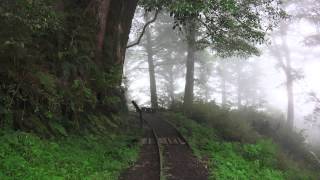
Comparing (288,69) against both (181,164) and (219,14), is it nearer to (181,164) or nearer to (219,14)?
(219,14)

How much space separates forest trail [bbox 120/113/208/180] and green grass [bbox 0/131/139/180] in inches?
17.0

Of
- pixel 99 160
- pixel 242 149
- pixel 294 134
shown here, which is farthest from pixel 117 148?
pixel 294 134

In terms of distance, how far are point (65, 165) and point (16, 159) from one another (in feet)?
4.77

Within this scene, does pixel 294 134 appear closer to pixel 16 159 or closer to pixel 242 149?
pixel 242 149

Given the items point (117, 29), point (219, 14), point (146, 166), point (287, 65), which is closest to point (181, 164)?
point (146, 166)

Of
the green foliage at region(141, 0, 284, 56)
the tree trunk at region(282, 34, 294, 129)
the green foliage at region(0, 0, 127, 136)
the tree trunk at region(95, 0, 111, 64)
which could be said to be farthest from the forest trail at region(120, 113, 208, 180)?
the tree trunk at region(282, 34, 294, 129)

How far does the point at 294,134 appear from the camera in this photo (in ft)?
83.9

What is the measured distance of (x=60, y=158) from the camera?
10.2 meters

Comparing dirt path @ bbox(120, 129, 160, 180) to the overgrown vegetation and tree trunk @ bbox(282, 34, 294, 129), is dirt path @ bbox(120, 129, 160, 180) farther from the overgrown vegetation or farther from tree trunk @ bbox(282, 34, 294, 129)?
tree trunk @ bbox(282, 34, 294, 129)

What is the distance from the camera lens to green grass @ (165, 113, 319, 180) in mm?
12274

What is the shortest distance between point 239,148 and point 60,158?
25.4ft

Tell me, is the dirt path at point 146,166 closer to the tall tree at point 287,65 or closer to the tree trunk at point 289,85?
the tree trunk at point 289,85

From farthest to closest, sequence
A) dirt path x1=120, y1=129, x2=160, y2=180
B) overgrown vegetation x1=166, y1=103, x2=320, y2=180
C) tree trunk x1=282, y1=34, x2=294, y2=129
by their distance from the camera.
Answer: tree trunk x1=282, y1=34, x2=294, y2=129, overgrown vegetation x1=166, y1=103, x2=320, y2=180, dirt path x1=120, y1=129, x2=160, y2=180

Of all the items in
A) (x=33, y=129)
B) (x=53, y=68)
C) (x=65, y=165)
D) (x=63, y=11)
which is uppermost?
(x=63, y=11)
